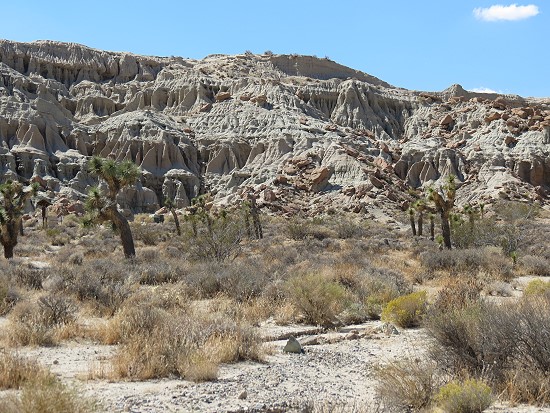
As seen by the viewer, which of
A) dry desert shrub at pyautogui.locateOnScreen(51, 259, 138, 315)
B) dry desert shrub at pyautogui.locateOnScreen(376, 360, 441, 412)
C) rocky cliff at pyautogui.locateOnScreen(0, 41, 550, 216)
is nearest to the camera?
dry desert shrub at pyautogui.locateOnScreen(376, 360, 441, 412)

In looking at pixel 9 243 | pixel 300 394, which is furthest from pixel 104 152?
pixel 300 394

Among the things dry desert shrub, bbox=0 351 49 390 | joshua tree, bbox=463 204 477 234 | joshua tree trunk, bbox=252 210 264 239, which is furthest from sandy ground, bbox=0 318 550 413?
joshua tree trunk, bbox=252 210 264 239

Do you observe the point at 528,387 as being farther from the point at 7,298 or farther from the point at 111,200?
the point at 111,200

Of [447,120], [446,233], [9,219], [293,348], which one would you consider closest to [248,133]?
[447,120]

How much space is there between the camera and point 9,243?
26.0 meters

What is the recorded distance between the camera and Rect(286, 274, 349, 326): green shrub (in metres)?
12.0

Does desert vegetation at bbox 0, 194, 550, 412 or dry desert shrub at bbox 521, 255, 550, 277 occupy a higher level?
desert vegetation at bbox 0, 194, 550, 412

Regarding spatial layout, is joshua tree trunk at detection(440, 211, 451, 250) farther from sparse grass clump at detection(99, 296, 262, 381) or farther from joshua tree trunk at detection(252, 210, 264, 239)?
sparse grass clump at detection(99, 296, 262, 381)

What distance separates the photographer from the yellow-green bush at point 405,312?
37.2 feet

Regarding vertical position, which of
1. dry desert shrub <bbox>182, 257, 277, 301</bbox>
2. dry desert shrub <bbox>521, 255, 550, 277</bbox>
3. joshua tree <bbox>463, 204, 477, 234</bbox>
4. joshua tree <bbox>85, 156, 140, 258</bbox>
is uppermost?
joshua tree <bbox>85, 156, 140, 258</bbox>

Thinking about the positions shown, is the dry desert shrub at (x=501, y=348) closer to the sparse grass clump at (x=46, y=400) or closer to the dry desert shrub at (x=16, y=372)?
the sparse grass clump at (x=46, y=400)

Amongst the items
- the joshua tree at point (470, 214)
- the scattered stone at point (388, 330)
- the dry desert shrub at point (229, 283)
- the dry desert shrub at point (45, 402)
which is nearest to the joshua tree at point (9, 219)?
the dry desert shrub at point (229, 283)

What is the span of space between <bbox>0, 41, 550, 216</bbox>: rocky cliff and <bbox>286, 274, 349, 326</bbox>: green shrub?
151ft

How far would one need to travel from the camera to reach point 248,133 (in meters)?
75.9
